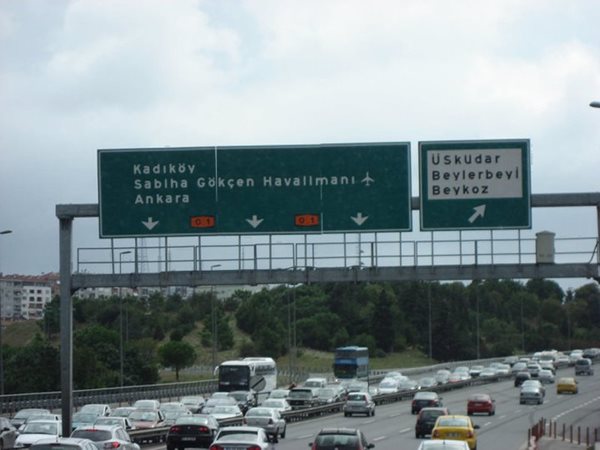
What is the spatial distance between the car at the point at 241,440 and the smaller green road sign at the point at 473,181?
26.7 feet

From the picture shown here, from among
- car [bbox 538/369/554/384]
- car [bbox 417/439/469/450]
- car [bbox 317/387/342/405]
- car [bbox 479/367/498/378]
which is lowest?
car [bbox 479/367/498/378]

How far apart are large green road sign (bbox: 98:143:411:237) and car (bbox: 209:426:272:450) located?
627 cm

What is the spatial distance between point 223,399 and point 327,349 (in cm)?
10233

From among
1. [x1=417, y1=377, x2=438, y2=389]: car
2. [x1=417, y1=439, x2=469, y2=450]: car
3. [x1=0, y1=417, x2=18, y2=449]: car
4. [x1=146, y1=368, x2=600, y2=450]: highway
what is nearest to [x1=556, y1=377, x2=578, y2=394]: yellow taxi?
[x1=146, y1=368, x2=600, y2=450]: highway

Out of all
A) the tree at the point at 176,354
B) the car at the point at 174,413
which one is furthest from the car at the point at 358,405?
the tree at the point at 176,354

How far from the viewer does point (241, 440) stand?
1236 inches

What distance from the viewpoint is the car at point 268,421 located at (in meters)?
47.8

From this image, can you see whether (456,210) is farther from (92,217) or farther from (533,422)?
(533,422)

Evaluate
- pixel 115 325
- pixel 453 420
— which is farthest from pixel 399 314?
pixel 453 420

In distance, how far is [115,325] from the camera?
165 metres

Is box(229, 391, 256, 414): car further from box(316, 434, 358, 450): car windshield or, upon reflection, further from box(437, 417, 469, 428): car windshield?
box(316, 434, 358, 450): car windshield

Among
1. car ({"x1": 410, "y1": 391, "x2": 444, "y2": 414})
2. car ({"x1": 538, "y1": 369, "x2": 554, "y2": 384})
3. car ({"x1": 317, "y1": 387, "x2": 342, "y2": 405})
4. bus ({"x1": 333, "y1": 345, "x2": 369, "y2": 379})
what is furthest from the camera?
car ({"x1": 538, "y1": 369, "x2": 554, "y2": 384})

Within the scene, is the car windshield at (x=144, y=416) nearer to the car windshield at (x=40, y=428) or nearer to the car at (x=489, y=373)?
the car windshield at (x=40, y=428)

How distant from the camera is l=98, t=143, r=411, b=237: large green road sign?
115ft
